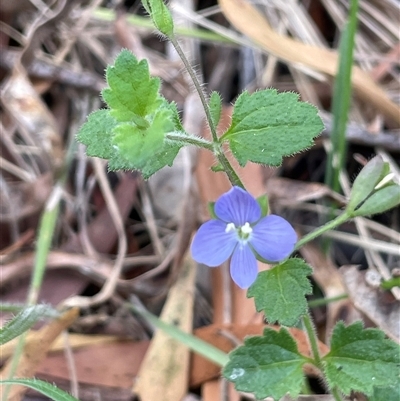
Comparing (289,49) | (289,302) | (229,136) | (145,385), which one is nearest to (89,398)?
(145,385)

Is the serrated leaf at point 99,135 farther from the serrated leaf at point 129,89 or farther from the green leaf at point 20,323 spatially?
the green leaf at point 20,323

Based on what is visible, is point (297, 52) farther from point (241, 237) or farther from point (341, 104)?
point (241, 237)

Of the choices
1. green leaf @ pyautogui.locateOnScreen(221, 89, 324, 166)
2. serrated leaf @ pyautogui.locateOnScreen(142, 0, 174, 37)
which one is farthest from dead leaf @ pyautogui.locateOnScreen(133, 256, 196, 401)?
serrated leaf @ pyautogui.locateOnScreen(142, 0, 174, 37)

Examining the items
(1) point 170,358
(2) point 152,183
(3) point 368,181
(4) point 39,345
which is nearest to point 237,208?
(3) point 368,181

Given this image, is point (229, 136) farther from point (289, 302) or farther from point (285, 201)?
point (285, 201)

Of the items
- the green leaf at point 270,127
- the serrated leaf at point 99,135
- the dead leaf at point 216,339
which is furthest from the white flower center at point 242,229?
the dead leaf at point 216,339

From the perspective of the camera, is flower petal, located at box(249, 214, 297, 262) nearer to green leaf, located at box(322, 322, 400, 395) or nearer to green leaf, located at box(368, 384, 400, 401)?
green leaf, located at box(322, 322, 400, 395)

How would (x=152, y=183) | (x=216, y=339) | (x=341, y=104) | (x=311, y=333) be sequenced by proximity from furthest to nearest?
(x=152, y=183)
(x=341, y=104)
(x=216, y=339)
(x=311, y=333)
